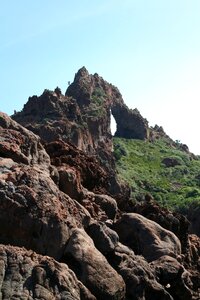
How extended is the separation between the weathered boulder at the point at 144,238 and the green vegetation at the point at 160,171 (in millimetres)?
71693

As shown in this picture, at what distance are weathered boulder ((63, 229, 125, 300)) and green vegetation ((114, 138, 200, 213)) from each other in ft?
280

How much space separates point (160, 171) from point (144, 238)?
11254cm

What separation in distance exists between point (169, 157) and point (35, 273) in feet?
468

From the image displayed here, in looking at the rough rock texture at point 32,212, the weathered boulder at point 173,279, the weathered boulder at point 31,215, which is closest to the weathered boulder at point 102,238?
the rough rock texture at point 32,212

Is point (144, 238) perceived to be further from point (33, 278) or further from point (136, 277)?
point (33, 278)

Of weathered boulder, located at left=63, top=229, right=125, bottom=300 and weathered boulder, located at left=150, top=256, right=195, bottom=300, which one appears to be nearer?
weathered boulder, located at left=63, top=229, right=125, bottom=300

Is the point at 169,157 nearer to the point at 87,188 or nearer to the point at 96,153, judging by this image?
the point at 96,153

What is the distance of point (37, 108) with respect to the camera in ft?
375

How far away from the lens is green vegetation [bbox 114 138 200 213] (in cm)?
12744

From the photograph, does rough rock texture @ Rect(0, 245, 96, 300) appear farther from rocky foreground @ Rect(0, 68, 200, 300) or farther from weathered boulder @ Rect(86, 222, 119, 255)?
weathered boulder @ Rect(86, 222, 119, 255)

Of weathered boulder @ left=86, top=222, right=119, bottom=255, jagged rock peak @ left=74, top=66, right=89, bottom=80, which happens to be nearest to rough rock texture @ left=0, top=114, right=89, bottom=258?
weathered boulder @ left=86, top=222, right=119, bottom=255

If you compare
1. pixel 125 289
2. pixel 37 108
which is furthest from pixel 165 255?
pixel 37 108

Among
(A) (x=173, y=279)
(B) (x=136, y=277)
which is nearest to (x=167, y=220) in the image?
(A) (x=173, y=279)

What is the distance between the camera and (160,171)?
154m
